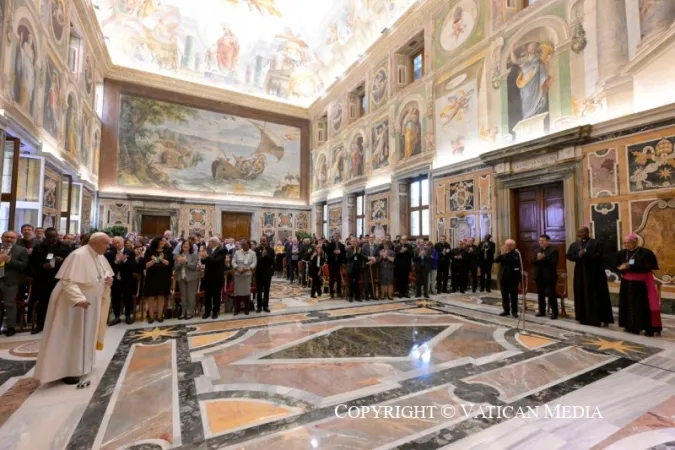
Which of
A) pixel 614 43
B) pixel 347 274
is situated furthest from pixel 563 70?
pixel 347 274

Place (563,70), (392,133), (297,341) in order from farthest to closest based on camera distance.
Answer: (392,133) < (563,70) < (297,341)

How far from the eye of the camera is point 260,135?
63.6 feet

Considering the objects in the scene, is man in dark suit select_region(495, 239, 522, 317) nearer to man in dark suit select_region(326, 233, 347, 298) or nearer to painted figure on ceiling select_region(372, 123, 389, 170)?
man in dark suit select_region(326, 233, 347, 298)

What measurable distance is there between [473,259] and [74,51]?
50.1ft

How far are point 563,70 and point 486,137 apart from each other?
2.43 m

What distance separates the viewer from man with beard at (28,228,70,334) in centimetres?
525

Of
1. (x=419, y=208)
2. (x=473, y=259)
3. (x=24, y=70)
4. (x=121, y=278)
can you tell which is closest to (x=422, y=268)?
(x=473, y=259)

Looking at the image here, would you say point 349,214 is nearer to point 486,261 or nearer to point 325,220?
point 325,220

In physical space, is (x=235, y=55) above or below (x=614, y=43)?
above

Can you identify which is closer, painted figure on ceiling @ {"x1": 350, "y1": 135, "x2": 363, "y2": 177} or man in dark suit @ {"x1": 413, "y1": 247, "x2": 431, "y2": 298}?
man in dark suit @ {"x1": 413, "y1": 247, "x2": 431, "y2": 298}

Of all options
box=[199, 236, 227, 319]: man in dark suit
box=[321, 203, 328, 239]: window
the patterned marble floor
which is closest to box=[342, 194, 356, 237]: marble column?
box=[321, 203, 328, 239]: window

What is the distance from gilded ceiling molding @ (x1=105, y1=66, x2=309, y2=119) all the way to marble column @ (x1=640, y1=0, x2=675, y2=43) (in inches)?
641

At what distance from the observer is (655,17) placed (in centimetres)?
651

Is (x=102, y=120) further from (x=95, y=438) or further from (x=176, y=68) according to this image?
(x=95, y=438)
